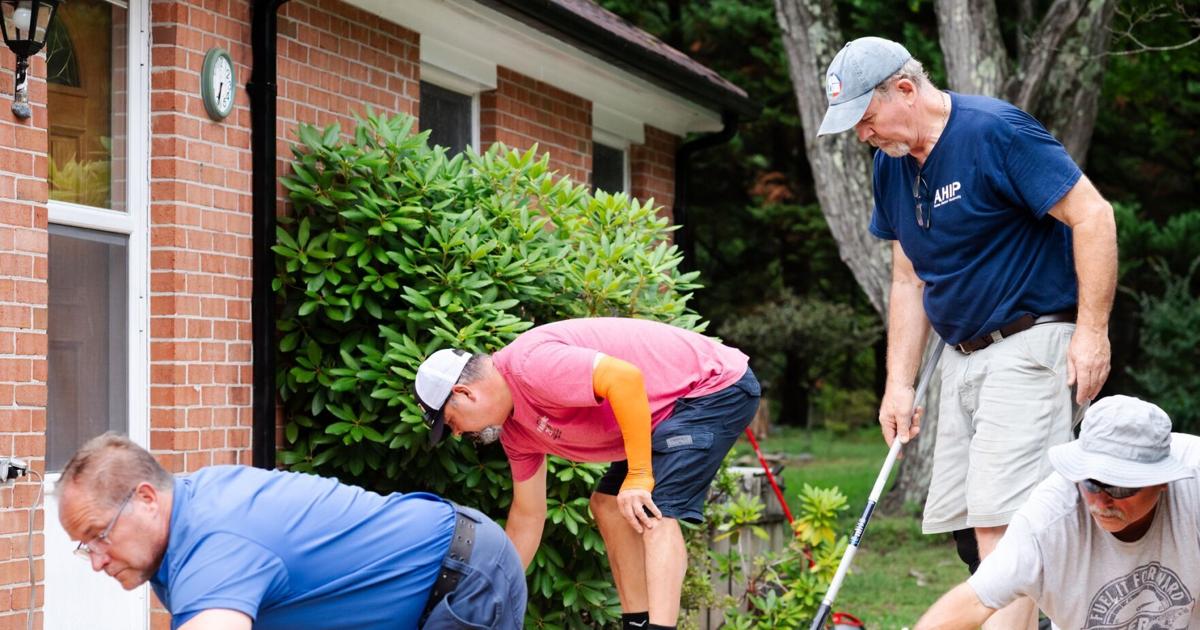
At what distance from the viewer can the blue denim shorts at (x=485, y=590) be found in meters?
3.47

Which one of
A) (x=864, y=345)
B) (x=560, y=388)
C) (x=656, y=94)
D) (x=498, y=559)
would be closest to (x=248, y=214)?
(x=560, y=388)

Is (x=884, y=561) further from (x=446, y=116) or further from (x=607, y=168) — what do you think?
(x=446, y=116)

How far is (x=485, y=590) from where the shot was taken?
3.54m

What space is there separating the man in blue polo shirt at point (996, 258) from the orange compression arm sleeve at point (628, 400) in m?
0.92

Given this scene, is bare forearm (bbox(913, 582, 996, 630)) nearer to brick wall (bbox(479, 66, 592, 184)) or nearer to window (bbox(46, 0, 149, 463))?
window (bbox(46, 0, 149, 463))

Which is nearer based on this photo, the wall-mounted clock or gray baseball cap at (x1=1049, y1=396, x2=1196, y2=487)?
gray baseball cap at (x1=1049, y1=396, x2=1196, y2=487)

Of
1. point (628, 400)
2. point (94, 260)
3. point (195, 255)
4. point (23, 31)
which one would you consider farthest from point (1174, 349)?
point (23, 31)

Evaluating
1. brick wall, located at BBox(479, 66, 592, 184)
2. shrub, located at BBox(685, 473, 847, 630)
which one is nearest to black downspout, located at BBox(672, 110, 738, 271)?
brick wall, located at BBox(479, 66, 592, 184)

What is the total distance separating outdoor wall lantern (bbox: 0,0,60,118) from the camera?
14.9 feet

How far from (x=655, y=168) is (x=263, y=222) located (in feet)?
16.6

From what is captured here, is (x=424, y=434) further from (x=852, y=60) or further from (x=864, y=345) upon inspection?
(x=864, y=345)

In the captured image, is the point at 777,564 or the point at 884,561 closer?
the point at 777,564

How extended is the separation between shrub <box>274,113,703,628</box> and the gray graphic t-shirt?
2.42 meters

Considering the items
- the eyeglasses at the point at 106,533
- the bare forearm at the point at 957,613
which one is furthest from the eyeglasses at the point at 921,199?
the eyeglasses at the point at 106,533
